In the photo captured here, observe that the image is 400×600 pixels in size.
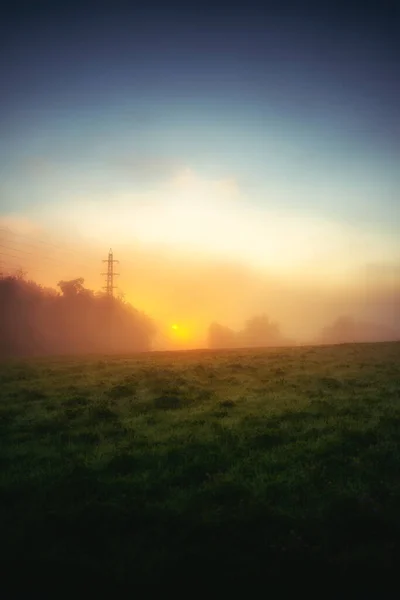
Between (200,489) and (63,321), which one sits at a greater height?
(63,321)

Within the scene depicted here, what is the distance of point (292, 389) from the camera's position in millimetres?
23297

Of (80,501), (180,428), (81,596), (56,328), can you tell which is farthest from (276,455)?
(56,328)

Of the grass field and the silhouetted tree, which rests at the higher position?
the silhouetted tree

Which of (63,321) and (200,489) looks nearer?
(200,489)

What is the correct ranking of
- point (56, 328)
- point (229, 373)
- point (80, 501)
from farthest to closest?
1. point (56, 328)
2. point (229, 373)
3. point (80, 501)

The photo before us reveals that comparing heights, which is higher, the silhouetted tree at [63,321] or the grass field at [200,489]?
the silhouetted tree at [63,321]

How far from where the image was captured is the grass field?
8117mm

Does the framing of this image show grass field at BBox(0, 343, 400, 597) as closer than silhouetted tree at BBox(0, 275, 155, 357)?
Yes

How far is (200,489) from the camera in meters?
11.0

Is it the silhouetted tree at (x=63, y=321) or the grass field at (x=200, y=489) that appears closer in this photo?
the grass field at (x=200, y=489)

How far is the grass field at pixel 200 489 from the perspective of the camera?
26.6 ft

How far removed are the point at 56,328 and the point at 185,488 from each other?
78340mm

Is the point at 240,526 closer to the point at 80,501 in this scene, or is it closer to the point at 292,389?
the point at 80,501

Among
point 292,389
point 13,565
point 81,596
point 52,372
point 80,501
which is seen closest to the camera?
point 81,596
